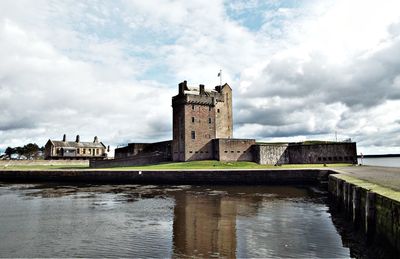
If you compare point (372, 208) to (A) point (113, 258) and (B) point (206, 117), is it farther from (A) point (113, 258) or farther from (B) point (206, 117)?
(B) point (206, 117)

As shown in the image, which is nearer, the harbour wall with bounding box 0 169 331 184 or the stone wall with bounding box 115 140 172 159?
the harbour wall with bounding box 0 169 331 184

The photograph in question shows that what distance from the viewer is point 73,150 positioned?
295 ft

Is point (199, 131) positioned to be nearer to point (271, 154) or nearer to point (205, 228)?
point (271, 154)

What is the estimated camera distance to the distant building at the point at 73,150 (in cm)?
8714

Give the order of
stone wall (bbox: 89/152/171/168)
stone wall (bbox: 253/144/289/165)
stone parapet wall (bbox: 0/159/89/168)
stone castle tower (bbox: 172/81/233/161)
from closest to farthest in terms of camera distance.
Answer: stone castle tower (bbox: 172/81/233/161), stone wall (bbox: 253/144/289/165), stone wall (bbox: 89/152/171/168), stone parapet wall (bbox: 0/159/89/168)

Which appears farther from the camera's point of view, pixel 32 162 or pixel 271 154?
pixel 32 162

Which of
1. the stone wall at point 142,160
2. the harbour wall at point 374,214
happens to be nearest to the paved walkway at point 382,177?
the harbour wall at point 374,214

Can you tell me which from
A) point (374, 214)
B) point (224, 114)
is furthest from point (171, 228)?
point (224, 114)

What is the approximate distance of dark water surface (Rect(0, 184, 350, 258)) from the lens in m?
10.7

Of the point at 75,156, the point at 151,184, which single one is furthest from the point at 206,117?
the point at 75,156

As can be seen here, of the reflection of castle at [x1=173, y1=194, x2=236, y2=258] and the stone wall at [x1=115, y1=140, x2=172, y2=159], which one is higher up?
the stone wall at [x1=115, y1=140, x2=172, y2=159]

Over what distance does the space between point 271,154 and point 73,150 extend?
57581mm

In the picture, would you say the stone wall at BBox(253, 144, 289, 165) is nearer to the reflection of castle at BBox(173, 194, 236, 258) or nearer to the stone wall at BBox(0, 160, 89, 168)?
the reflection of castle at BBox(173, 194, 236, 258)

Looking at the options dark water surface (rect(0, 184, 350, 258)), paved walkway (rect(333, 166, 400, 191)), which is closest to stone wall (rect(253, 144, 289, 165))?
paved walkway (rect(333, 166, 400, 191))
